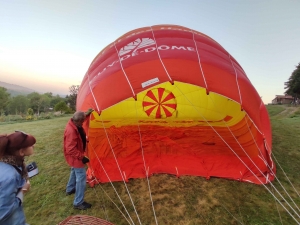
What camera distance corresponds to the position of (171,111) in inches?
244

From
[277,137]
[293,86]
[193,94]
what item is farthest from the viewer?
[293,86]

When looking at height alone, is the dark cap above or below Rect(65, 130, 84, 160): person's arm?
above

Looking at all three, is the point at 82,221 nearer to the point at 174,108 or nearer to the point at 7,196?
the point at 7,196

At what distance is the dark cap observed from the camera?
5.22ft

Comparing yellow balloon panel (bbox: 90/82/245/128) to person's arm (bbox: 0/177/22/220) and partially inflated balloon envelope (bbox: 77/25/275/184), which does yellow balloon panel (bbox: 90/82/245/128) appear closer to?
partially inflated balloon envelope (bbox: 77/25/275/184)

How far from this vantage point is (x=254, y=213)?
114 inches

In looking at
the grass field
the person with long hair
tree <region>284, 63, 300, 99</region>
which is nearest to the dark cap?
the person with long hair

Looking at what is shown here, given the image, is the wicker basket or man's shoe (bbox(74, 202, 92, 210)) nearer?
the wicker basket

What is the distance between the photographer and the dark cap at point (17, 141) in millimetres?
1592

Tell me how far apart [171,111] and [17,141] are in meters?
4.87

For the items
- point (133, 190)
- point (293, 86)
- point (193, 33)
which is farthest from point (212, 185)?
point (293, 86)

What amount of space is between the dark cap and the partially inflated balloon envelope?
4.07 feet

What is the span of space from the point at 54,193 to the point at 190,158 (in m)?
2.54

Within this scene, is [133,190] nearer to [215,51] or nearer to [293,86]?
[215,51]
